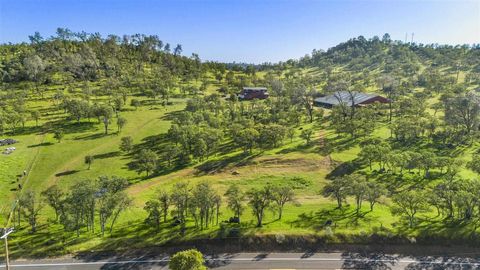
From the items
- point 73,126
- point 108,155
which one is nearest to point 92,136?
point 73,126

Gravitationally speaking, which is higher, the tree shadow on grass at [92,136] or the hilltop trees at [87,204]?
the tree shadow on grass at [92,136]

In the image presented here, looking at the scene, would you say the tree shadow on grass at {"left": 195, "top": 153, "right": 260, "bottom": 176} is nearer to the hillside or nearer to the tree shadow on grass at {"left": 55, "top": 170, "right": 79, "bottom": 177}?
the hillside

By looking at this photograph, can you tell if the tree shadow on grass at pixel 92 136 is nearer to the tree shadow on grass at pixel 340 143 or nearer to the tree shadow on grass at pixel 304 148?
the tree shadow on grass at pixel 304 148

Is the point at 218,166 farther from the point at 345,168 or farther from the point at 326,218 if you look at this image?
the point at 326,218

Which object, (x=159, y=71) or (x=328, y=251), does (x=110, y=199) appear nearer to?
(x=328, y=251)

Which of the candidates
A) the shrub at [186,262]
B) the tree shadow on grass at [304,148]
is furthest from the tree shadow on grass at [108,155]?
the shrub at [186,262]

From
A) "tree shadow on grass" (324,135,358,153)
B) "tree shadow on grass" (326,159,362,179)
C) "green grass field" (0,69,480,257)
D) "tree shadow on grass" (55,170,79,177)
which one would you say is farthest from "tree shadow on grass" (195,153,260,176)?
"tree shadow on grass" (55,170,79,177)

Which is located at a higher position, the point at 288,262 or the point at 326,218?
the point at 326,218

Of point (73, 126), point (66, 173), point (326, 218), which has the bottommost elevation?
point (326, 218)
